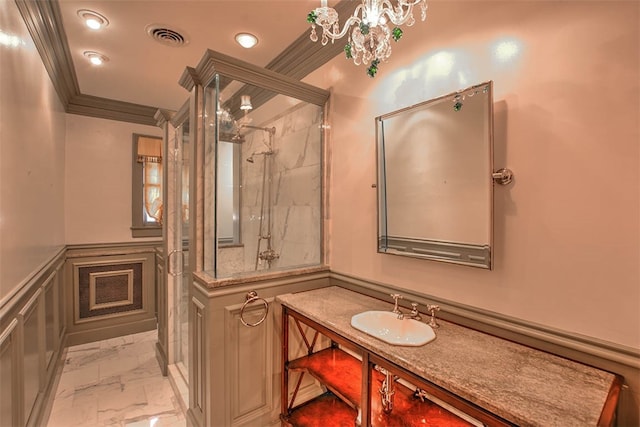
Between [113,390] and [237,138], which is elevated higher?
[237,138]

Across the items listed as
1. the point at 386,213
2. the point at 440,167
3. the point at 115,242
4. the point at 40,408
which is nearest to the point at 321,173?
the point at 386,213

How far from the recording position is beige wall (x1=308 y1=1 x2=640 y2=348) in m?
0.95

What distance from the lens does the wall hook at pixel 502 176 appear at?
1196 mm

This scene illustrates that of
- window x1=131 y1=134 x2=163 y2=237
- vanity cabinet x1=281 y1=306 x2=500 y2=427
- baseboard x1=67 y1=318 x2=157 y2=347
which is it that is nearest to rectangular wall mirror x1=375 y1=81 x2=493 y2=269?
vanity cabinet x1=281 y1=306 x2=500 y2=427

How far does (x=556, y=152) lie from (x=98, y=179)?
4.09 metres

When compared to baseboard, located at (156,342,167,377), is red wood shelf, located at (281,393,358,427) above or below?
above

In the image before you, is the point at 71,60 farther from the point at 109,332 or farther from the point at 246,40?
the point at 109,332

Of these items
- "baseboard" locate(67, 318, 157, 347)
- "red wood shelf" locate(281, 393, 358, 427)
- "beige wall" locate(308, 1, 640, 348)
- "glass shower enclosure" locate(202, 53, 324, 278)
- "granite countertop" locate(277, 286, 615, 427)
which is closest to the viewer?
"granite countertop" locate(277, 286, 615, 427)

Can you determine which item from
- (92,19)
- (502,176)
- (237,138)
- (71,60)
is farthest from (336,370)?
(71,60)

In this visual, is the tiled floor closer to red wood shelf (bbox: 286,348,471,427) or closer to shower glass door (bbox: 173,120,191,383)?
shower glass door (bbox: 173,120,191,383)

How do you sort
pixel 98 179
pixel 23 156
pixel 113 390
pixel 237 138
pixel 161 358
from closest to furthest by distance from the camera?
pixel 23 156, pixel 113 390, pixel 237 138, pixel 161 358, pixel 98 179

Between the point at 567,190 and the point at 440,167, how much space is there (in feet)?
1.67

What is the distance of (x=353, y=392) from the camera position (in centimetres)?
144

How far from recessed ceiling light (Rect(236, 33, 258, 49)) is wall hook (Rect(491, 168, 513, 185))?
6.19 ft
